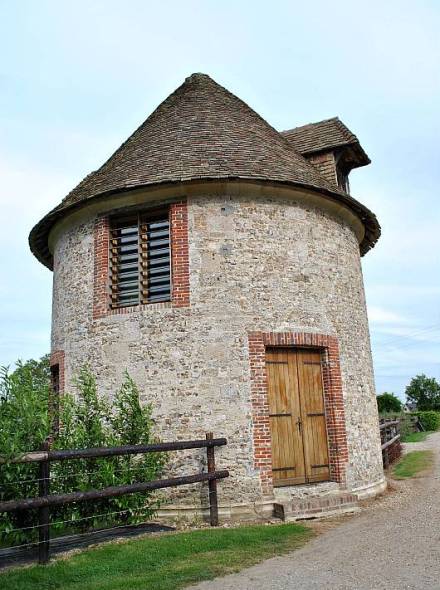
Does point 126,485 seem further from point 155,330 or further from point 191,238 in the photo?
point 191,238

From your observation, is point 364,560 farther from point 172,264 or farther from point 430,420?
point 430,420

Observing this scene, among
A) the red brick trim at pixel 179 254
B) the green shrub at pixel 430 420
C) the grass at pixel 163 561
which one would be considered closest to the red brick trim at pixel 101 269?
the red brick trim at pixel 179 254

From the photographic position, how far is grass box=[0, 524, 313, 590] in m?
5.95

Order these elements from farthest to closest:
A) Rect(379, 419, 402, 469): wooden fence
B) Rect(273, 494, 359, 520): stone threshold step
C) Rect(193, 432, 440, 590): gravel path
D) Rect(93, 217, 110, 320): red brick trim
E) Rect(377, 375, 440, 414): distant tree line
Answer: Rect(377, 375, 440, 414): distant tree line < Rect(379, 419, 402, 469): wooden fence < Rect(93, 217, 110, 320): red brick trim < Rect(273, 494, 359, 520): stone threshold step < Rect(193, 432, 440, 590): gravel path

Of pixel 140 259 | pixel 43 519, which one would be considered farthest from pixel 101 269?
pixel 43 519

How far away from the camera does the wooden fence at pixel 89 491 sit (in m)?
6.79

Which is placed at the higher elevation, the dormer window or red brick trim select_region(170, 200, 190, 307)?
the dormer window

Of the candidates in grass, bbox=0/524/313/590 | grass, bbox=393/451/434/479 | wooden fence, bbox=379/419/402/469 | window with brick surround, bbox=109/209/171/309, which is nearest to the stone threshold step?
grass, bbox=0/524/313/590

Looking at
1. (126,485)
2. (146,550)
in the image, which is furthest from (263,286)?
(146,550)

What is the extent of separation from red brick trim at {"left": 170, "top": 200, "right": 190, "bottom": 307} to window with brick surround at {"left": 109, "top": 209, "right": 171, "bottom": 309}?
24 centimetres

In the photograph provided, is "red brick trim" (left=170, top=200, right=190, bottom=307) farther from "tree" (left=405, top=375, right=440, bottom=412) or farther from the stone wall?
"tree" (left=405, top=375, right=440, bottom=412)

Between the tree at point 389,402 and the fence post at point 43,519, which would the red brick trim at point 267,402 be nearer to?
the fence post at point 43,519

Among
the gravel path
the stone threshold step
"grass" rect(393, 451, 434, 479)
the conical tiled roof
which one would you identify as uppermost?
the conical tiled roof

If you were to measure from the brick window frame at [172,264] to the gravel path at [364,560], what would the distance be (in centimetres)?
449
